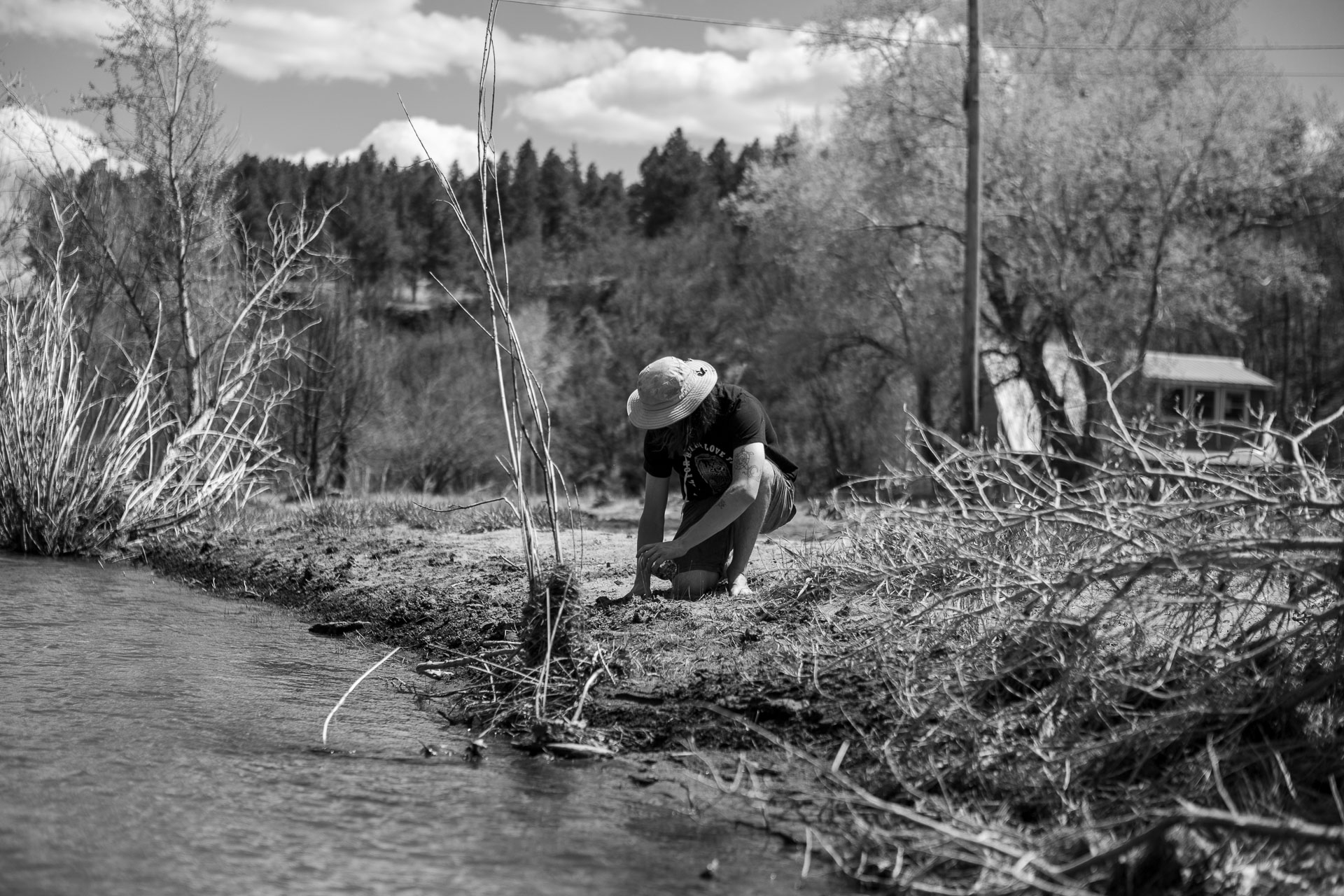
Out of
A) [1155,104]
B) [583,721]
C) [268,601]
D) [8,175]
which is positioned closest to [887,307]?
[1155,104]

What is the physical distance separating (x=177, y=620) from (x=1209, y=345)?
53610 millimetres

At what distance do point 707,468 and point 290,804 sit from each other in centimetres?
299

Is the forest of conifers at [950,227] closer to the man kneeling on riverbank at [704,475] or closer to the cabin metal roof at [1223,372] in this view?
the cabin metal roof at [1223,372]

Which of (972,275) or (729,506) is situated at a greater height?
(972,275)

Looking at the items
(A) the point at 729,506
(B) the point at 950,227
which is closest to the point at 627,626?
(A) the point at 729,506

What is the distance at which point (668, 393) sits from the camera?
19.8ft

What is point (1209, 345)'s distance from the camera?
54.2 meters

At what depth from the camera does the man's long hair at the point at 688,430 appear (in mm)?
6195

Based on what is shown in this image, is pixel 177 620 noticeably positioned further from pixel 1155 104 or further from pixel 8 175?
pixel 1155 104

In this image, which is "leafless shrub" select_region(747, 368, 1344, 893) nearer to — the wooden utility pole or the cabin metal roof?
the wooden utility pole

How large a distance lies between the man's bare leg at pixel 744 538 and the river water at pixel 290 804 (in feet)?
6.19

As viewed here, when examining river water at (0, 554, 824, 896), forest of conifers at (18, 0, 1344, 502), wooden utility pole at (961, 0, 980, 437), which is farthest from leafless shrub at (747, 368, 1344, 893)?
wooden utility pole at (961, 0, 980, 437)

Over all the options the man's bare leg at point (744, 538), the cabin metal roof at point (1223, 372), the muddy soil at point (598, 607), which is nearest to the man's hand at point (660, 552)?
the muddy soil at point (598, 607)

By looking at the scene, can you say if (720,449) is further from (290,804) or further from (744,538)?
(290,804)
